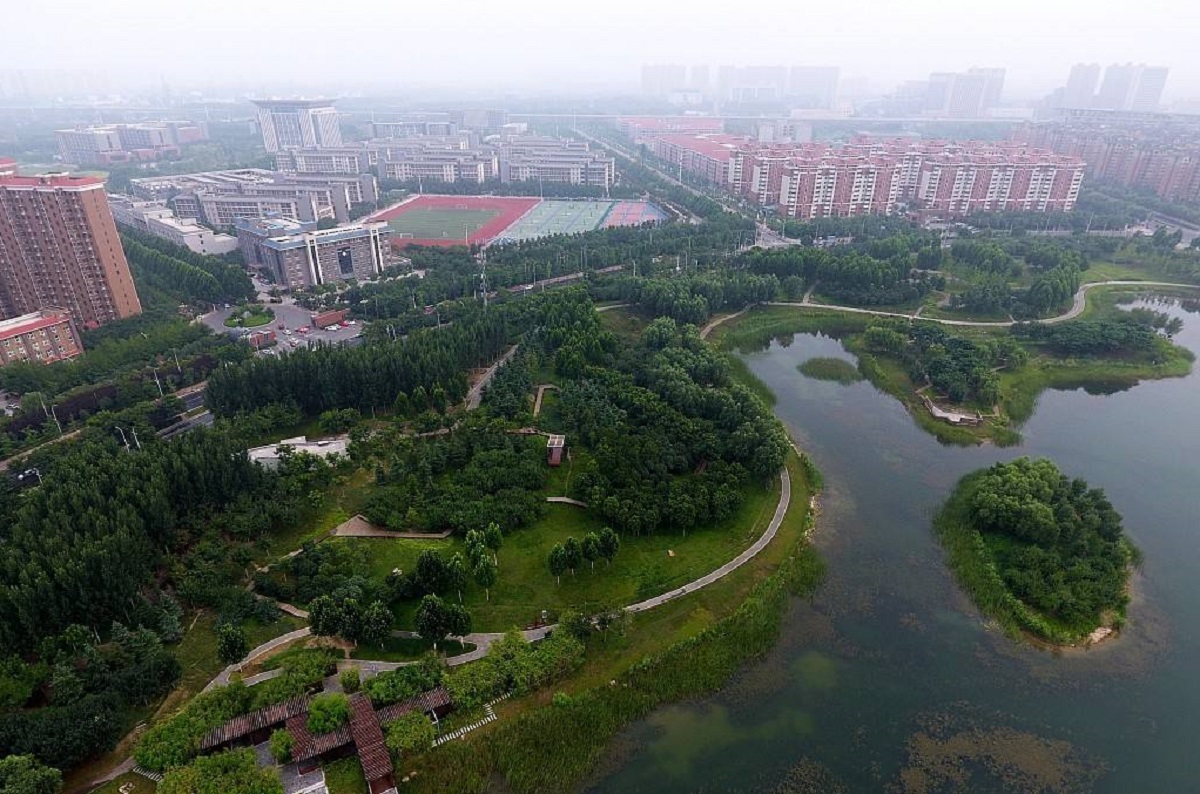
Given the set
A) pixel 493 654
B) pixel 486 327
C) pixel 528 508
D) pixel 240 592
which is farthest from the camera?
pixel 486 327

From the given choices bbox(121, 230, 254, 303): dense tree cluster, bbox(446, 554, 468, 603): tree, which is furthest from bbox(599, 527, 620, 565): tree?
bbox(121, 230, 254, 303): dense tree cluster

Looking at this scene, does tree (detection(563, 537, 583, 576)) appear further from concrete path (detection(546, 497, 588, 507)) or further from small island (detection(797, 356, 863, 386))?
small island (detection(797, 356, 863, 386))

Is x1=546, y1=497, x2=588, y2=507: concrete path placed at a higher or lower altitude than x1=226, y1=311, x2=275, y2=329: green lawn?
higher

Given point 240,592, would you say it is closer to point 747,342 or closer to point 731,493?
point 731,493

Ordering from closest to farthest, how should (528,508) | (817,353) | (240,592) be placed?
(240,592) → (528,508) → (817,353)

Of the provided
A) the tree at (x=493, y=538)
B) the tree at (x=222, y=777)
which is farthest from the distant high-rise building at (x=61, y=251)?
the tree at (x=222, y=777)

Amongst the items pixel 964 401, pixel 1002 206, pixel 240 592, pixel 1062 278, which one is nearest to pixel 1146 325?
pixel 1062 278

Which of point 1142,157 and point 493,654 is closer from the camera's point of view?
point 493,654
